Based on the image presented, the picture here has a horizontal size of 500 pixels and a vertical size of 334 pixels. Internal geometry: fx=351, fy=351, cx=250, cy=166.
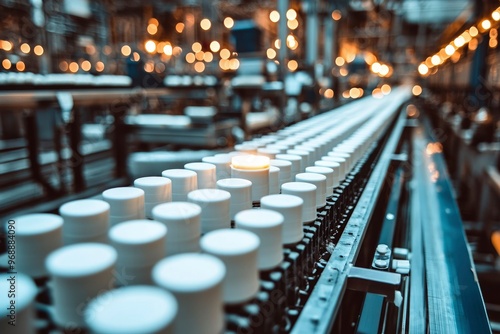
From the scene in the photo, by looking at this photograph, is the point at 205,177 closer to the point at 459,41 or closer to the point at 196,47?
the point at 459,41

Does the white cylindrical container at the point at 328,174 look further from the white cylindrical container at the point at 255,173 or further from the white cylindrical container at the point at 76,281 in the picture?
the white cylindrical container at the point at 76,281

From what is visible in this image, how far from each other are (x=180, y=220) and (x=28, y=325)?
0.50 feet

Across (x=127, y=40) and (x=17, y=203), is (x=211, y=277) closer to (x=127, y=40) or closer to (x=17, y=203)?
(x=17, y=203)

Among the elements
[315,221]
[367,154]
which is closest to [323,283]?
[315,221]

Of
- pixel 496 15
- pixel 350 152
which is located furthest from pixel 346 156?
pixel 496 15

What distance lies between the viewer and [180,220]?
36cm

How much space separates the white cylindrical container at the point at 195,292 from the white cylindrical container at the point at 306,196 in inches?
8.9

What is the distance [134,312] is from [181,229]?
14 centimetres

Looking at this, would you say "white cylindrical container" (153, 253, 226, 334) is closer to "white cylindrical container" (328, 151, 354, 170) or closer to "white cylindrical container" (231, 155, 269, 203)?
"white cylindrical container" (231, 155, 269, 203)

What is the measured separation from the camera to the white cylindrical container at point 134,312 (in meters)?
0.21

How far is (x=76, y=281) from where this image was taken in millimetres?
268

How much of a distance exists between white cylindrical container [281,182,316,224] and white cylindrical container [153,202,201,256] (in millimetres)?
159

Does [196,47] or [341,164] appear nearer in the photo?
[341,164]

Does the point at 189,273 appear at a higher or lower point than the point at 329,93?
lower
